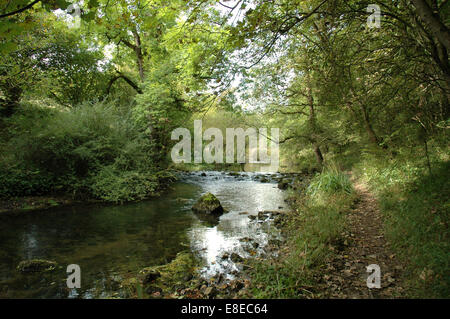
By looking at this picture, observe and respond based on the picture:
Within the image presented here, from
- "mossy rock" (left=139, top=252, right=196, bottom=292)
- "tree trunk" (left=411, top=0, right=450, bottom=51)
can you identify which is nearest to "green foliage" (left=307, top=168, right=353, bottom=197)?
"mossy rock" (left=139, top=252, right=196, bottom=292)

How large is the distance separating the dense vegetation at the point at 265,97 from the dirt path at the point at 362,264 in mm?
240

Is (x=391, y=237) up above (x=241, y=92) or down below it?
below

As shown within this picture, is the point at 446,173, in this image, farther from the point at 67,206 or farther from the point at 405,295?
the point at 67,206

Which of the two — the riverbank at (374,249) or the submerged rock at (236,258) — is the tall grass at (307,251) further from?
the submerged rock at (236,258)

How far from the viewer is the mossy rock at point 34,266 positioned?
4.51 meters

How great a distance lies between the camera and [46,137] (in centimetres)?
995

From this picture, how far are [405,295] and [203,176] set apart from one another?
53.8 feet

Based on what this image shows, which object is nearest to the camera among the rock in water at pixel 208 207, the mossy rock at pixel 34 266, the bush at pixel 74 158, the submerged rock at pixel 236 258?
the mossy rock at pixel 34 266

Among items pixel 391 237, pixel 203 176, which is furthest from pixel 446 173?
pixel 203 176

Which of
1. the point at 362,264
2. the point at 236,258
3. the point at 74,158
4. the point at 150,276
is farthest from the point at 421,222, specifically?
the point at 74,158

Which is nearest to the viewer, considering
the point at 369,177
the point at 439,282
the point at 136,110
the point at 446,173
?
the point at 439,282

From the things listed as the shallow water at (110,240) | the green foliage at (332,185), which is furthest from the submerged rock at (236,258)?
the green foliage at (332,185)

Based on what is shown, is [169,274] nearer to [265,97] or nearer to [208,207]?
[208,207]

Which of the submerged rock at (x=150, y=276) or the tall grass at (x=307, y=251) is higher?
the tall grass at (x=307, y=251)
